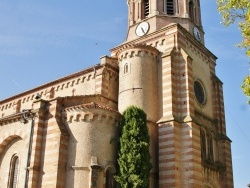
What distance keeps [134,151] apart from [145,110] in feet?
13.6


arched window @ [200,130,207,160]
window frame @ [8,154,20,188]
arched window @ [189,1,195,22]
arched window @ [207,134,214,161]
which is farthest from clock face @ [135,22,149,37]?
window frame @ [8,154,20,188]

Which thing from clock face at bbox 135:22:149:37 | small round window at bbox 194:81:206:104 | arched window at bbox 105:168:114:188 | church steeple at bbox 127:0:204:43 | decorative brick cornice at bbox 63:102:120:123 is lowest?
arched window at bbox 105:168:114:188

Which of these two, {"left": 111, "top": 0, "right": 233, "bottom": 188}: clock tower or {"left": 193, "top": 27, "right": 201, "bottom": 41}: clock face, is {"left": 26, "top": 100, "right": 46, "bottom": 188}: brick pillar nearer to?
{"left": 111, "top": 0, "right": 233, "bottom": 188}: clock tower

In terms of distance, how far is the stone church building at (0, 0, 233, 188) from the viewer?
22344mm

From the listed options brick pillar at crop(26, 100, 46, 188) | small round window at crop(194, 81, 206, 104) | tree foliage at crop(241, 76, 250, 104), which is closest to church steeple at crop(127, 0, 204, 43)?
small round window at crop(194, 81, 206, 104)

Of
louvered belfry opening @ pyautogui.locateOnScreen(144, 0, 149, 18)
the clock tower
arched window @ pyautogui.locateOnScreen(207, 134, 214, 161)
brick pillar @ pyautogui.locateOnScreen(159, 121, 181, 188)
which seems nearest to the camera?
brick pillar @ pyautogui.locateOnScreen(159, 121, 181, 188)

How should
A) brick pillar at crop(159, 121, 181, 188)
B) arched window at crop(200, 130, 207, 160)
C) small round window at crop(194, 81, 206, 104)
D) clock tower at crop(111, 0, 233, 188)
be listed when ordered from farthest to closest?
small round window at crop(194, 81, 206, 104) < arched window at crop(200, 130, 207, 160) < clock tower at crop(111, 0, 233, 188) < brick pillar at crop(159, 121, 181, 188)

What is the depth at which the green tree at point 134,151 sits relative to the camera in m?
21.4

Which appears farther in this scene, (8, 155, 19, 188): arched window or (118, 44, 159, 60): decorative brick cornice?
(118, 44, 159, 60): decorative brick cornice

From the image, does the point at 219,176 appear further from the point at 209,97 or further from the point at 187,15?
the point at 187,15

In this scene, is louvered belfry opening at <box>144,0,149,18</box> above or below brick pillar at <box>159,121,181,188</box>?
above

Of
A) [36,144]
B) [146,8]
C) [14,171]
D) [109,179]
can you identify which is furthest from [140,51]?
[14,171]

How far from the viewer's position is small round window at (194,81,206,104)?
1096 inches

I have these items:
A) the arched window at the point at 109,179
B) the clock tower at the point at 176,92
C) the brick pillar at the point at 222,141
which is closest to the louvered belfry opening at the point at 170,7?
the clock tower at the point at 176,92
